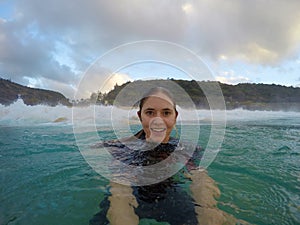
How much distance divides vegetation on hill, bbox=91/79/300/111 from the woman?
0.16 metres

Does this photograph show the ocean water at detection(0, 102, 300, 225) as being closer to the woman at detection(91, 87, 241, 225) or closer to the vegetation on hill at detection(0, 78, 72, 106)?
the woman at detection(91, 87, 241, 225)

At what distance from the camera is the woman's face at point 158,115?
2.76m

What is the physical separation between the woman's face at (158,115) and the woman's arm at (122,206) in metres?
0.83

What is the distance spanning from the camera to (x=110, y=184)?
277 centimetres

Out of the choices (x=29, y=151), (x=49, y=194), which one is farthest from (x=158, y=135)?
(x=29, y=151)

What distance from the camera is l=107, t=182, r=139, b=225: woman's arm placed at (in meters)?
1.87

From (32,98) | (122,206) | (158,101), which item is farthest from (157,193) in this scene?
(32,98)

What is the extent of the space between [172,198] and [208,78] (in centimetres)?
136

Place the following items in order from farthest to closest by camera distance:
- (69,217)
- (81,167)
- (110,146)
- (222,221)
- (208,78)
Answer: (81,167) → (110,146) → (208,78) → (69,217) → (222,221)

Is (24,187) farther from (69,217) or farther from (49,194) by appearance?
(69,217)

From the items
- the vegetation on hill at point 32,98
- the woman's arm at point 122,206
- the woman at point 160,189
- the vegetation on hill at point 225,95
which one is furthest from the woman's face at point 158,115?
the vegetation on hill at point 32,98

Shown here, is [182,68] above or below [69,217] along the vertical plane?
above

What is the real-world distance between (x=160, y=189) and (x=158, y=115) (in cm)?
92

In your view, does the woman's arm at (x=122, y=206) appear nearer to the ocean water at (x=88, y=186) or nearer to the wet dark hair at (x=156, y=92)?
the ocean water at (x=88, y=186)
